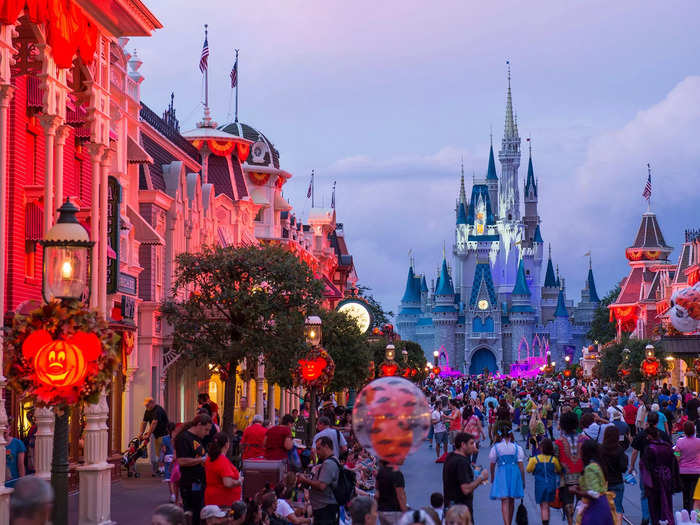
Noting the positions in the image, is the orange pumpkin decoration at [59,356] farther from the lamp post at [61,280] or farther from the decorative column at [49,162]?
the decorative column at [49,162]

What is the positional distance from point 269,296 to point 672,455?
14.6 m

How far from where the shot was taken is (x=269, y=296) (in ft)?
96.6

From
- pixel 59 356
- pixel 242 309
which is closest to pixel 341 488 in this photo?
pixel 59 356

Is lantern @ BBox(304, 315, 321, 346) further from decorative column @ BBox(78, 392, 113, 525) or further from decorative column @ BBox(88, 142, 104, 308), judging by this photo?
decorative column @ BBox(78, 392, 113, 525)

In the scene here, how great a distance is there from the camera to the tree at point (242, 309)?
29.2 meters

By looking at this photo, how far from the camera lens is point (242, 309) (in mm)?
29281

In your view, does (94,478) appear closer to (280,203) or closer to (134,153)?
(134,153)

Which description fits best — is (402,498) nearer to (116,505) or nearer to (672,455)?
(672,455)

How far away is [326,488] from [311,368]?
14.8 metres

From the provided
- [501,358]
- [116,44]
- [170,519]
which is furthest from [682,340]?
[501,358]

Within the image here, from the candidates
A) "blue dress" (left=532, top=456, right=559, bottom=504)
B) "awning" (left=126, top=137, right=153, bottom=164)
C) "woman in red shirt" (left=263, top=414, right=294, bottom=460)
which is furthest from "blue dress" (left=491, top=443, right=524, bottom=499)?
"awning" (left=126, top=137, right=153, bottom=164)

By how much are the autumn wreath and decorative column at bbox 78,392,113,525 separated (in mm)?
5859

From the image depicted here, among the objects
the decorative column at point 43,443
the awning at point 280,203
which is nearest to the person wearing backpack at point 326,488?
the decorative column at point 43,443

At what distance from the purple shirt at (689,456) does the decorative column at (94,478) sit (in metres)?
7.88
